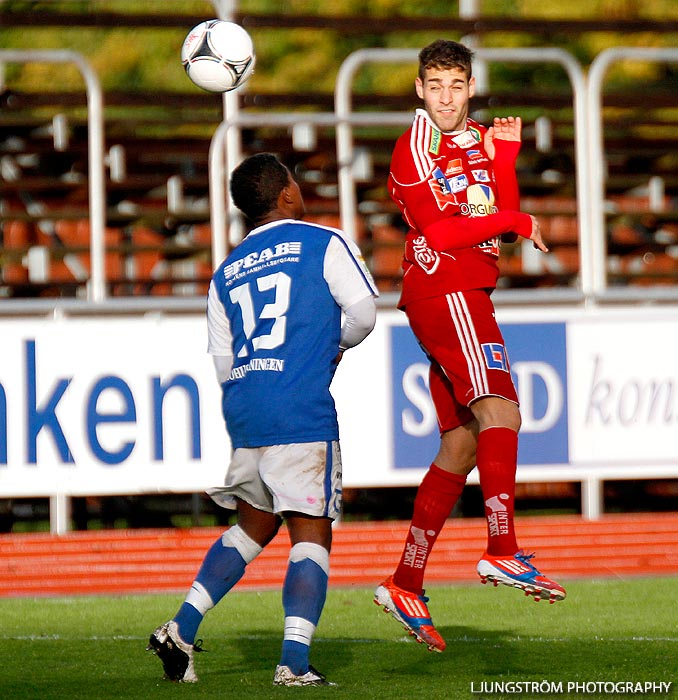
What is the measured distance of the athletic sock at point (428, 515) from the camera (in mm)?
5922

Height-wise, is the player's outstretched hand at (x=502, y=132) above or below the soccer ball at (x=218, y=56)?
below

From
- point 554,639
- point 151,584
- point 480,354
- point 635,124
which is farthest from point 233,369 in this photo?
point 635,124

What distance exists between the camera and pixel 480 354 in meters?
5.86

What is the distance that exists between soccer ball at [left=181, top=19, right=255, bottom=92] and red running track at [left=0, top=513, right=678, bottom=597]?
2.85 meters

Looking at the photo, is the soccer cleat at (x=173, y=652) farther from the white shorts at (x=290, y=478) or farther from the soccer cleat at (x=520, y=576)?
the soccer cleat at (x=520, y=576)

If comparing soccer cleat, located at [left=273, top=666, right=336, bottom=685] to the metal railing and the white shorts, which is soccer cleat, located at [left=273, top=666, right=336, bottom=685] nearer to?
the white shorts

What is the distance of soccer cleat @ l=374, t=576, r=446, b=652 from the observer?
5.61 m

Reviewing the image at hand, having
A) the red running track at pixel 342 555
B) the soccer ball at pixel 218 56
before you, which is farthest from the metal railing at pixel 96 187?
the soccer ball at pixel 218 56

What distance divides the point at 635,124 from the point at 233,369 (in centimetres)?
1043

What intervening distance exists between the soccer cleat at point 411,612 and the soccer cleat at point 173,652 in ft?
2.57

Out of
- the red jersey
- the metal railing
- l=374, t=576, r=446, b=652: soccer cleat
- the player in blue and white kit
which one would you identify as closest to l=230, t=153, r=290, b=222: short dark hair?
the player in blue and white kit

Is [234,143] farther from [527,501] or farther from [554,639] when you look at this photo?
[554,639]

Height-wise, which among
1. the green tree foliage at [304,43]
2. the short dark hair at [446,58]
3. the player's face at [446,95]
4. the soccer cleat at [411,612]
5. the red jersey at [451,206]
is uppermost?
the green tree foliage at [304,43]

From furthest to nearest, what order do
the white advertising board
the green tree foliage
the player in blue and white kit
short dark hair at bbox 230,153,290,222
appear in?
the green tree foliage, the white advertising board, short dark hair at bbox 230,153,290,222, the player in blue and white kit
